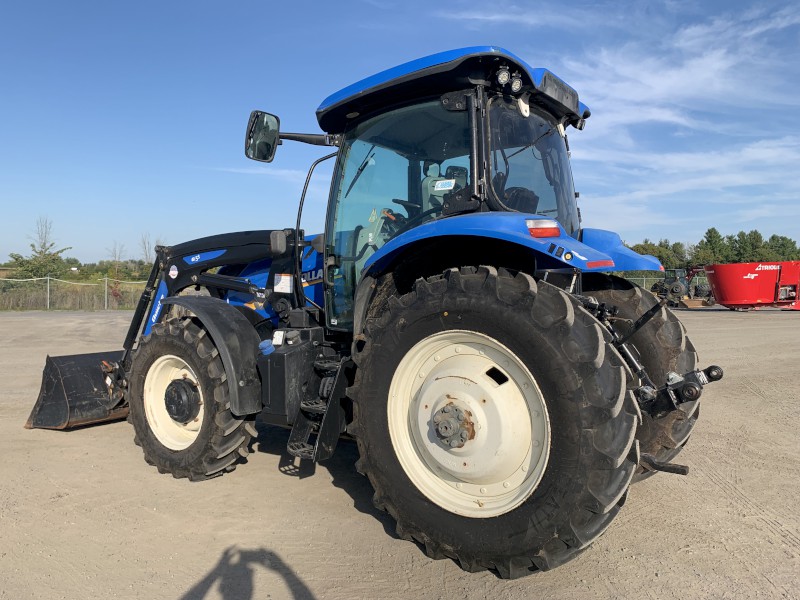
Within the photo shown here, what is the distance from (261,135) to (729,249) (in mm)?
48964

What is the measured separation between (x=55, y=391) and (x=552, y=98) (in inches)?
189

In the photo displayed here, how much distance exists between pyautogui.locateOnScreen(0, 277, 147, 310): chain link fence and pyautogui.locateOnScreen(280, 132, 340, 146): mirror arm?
23.7 metres

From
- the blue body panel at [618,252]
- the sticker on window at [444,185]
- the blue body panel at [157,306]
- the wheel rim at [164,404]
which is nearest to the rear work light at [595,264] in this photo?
the blue body panel at [618,252]

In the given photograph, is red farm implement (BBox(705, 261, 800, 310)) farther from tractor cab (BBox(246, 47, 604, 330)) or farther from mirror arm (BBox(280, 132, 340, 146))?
mirror arm (BBox(280, 132, 340, 146))

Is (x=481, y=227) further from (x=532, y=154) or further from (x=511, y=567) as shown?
(x=511, y=567)

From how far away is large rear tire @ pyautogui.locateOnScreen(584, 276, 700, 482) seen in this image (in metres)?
3.49

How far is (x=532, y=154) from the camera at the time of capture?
364 centimetres

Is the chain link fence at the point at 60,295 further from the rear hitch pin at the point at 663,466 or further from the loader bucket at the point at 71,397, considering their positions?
the rear hitch pin at the point at 663,466

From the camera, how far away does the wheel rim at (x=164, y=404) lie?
4.29 metres

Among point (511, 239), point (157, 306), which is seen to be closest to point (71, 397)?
point (157, 306)

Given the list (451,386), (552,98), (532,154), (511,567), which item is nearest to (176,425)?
(451,386)

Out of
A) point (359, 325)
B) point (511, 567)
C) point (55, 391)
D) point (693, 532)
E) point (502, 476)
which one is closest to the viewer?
point (511, 567)

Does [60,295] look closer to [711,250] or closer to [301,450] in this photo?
[301,450]

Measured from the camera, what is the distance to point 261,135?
3994 mm
